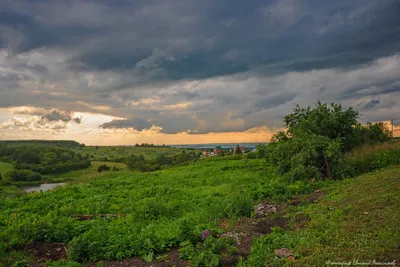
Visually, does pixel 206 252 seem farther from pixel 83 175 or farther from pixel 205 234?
pixel 83 175

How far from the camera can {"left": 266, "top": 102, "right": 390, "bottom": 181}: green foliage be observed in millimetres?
13755

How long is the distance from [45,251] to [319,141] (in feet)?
41.7

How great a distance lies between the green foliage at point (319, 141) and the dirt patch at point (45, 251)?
10404 mm

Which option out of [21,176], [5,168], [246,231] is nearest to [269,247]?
[246,231]

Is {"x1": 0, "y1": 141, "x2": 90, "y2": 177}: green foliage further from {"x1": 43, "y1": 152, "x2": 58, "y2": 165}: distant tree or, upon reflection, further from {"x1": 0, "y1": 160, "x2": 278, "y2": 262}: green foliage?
{"x1": 0, "y1": 160, "x2": 278, "y2": 262}: green foliage

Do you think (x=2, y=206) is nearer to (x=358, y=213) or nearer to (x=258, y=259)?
(x=258, y=259)

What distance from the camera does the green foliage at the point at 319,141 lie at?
45.1 feet

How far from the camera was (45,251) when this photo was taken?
702cm

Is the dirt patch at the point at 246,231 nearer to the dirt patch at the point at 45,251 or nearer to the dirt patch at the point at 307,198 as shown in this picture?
the dirt patch at the point at 307,198

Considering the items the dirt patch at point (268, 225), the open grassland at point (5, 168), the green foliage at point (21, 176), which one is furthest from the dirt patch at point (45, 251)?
the open grassland at point (5, 168)

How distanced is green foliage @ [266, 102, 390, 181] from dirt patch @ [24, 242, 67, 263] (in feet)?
34.1

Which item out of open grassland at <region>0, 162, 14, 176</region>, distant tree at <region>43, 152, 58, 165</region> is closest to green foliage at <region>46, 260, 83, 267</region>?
open grassland at <region>0, 162, 14, 176</region>

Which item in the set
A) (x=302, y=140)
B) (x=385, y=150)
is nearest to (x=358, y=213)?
(x=302, y=140)

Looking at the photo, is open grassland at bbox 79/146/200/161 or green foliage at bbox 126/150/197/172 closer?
green foliage at bbox 126/150/197/172
